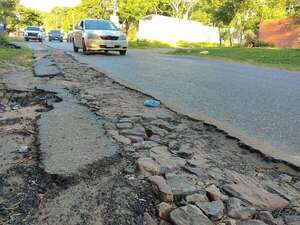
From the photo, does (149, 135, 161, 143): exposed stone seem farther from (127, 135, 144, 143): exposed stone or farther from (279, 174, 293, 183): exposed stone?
(279, 174, 293, 183): exposed stone

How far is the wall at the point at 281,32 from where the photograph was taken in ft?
94.1

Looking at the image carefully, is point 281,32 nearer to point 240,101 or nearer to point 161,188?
point 240,101

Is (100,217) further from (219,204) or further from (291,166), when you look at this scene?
(291,166)

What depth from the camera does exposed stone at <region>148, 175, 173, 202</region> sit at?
2.75 metres

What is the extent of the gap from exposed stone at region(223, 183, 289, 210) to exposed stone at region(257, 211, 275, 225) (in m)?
0.07

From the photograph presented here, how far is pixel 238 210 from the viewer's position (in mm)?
2619

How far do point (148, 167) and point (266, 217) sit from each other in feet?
3.23

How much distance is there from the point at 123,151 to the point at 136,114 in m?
1.53

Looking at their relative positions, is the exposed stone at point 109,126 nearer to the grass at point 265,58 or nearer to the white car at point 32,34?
the grass at point 265,58

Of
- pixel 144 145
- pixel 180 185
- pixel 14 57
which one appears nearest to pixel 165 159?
pixel 144 145

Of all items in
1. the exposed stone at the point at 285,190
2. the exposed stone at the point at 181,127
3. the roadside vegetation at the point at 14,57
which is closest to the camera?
the exposed stone at the point at 285,190

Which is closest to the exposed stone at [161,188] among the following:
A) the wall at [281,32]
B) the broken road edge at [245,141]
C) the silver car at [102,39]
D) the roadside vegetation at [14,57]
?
the broken road edge at [245,141]

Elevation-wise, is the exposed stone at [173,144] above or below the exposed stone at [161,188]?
above

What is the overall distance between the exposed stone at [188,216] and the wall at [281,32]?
87.6ft
